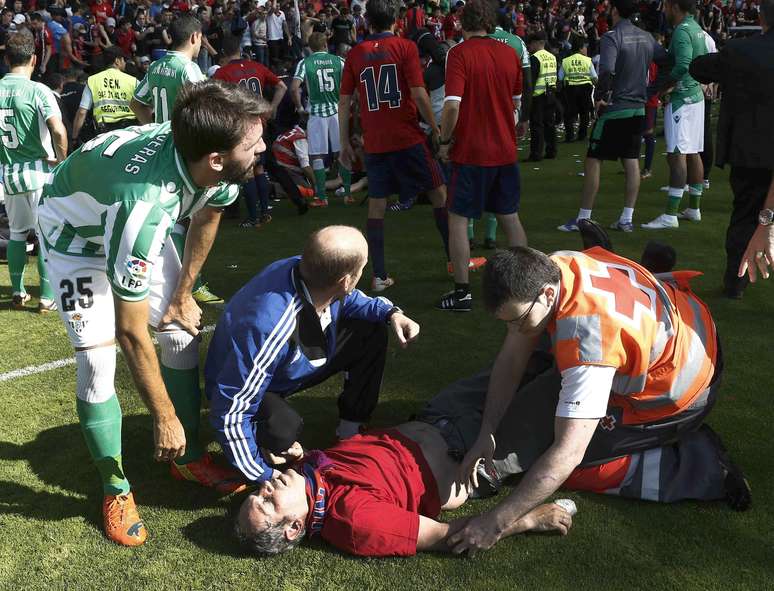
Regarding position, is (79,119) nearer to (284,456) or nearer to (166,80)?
(166,80)

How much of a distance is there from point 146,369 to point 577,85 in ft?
40.9

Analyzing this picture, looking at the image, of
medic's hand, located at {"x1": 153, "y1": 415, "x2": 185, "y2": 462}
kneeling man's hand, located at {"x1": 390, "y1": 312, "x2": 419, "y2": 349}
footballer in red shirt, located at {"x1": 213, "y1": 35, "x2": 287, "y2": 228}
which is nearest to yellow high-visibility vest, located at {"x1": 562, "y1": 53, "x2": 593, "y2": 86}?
footballer in red shirt, located at {"x1": 213, "y1": 35, "x2": 287, "y2": 228}

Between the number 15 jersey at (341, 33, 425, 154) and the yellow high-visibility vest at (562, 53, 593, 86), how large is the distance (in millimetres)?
8460

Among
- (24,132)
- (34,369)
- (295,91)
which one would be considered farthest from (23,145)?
(295,91)

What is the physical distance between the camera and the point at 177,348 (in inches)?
126

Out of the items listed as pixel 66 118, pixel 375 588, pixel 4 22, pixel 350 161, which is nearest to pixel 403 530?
pixel 375 588

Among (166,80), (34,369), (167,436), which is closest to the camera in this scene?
(167,436)

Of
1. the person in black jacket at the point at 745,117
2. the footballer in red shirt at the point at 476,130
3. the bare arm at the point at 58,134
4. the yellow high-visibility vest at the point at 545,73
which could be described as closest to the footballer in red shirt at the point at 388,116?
the footballer in red shirt at the point at 476,130

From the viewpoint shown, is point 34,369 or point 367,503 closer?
point 367,503

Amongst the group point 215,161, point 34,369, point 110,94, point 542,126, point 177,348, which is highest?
point 215,161

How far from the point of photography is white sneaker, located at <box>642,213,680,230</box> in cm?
738

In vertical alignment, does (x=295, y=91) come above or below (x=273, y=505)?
above

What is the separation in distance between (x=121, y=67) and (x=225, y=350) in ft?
22.3

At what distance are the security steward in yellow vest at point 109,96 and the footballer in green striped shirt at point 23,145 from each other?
8.69 ft
